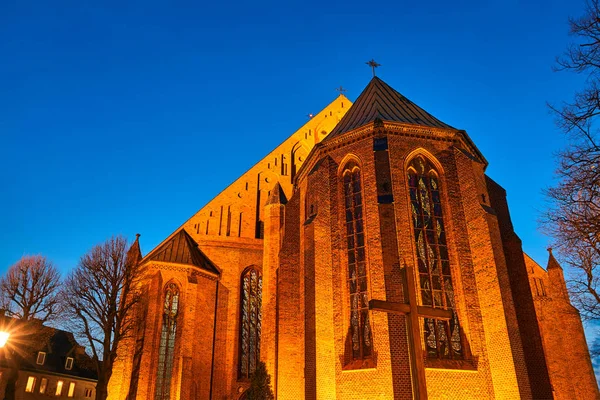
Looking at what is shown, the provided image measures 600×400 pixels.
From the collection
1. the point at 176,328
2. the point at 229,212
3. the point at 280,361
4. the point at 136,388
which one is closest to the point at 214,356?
the point at 176,328

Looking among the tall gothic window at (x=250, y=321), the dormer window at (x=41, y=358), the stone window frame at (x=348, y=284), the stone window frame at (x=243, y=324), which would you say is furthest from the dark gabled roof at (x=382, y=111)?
the dormer window at (x=41, y=358)

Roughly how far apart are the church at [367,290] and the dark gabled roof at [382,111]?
0.39ft

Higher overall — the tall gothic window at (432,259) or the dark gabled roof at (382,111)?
the dark gabled roof at (382,111)

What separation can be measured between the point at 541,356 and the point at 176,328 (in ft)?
54.4

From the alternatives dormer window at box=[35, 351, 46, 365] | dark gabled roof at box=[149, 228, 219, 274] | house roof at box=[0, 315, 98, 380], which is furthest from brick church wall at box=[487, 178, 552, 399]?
dormer window at box=[35, 351, 46, 365]

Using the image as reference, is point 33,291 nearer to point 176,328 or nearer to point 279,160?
point 176,328

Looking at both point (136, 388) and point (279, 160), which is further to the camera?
point (279, 160)

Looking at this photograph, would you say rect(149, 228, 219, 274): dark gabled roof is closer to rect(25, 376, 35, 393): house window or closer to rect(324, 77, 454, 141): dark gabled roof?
rect(324, 77, 454, 141): dark gabled roof

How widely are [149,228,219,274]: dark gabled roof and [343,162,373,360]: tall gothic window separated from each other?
9990 mm

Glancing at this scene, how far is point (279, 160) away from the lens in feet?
104

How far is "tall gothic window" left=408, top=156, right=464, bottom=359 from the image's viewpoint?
684 inches

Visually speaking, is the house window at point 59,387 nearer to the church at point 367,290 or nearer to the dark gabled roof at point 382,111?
the church at point 367,290

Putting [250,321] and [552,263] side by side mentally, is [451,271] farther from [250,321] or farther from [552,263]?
[250,321]

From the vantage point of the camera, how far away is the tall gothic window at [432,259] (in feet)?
57.0
